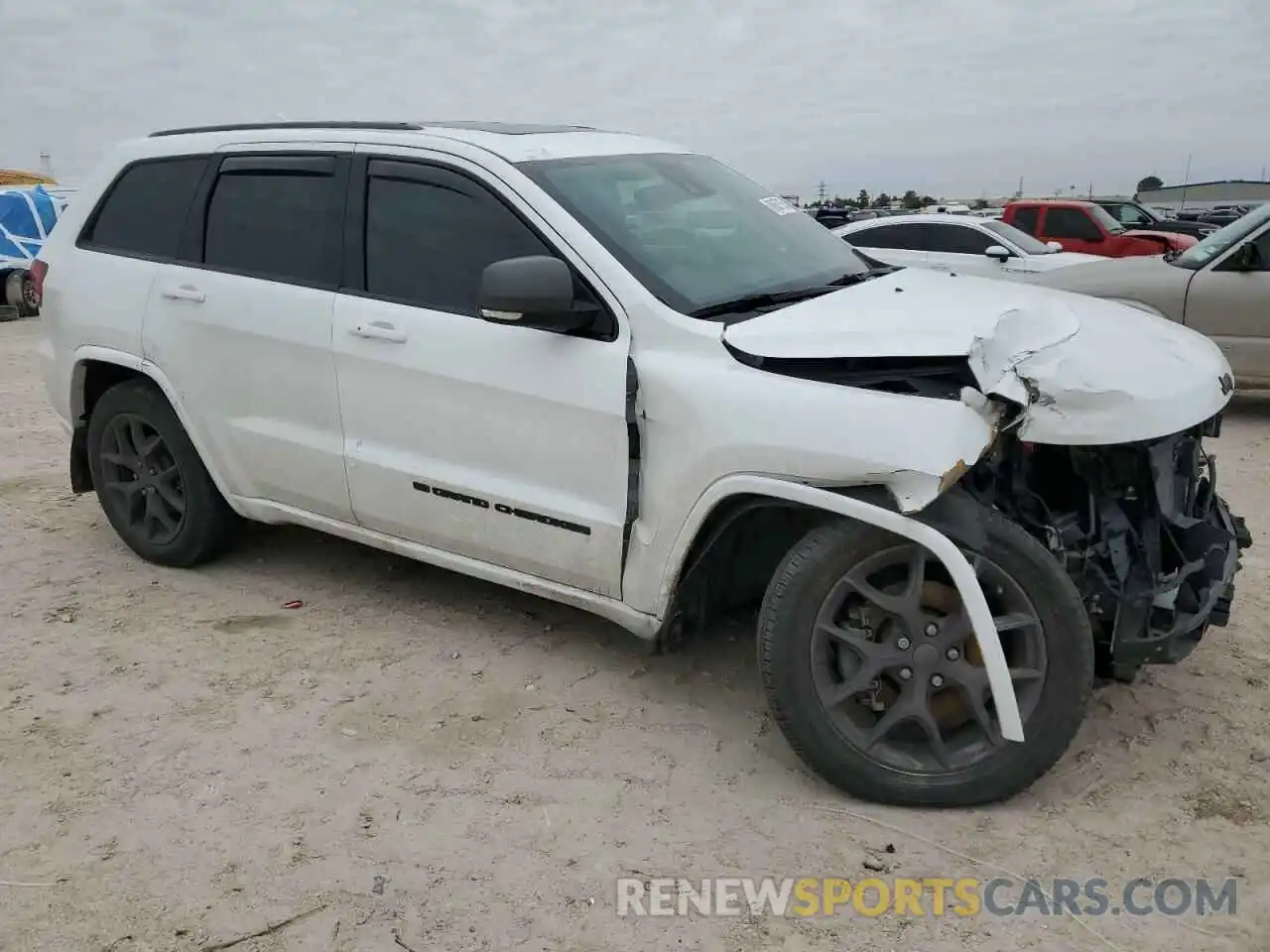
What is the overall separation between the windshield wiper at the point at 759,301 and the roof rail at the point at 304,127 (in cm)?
143

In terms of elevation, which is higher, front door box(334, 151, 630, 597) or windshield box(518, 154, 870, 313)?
windshield box(518, 154, 870, 313)

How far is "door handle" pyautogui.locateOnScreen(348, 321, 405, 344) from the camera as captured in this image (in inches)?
151

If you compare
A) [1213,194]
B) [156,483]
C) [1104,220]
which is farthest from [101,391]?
[1213,194]

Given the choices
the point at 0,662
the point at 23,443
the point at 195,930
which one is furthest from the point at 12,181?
the point at 195,930

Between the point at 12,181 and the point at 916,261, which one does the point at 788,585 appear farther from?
the point at 12,181

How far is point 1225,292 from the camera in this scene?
7785 mm

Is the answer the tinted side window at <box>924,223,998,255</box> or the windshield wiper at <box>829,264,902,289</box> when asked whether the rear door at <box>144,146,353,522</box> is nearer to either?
the windshield wiper at <box>829,264,902,289</box>

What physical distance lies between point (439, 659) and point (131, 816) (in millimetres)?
1215

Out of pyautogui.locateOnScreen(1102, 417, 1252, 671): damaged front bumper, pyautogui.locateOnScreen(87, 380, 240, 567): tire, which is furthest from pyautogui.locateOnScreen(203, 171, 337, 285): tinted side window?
pyautogui.locateOnScreen(1102, 417, 1252, 671): damaged front bumper

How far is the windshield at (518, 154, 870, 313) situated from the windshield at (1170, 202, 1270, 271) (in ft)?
16.0

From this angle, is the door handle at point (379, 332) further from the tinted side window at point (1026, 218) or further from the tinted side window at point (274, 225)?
the tinted side window at point (1026, 218)

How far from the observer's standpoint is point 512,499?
12.0 feet

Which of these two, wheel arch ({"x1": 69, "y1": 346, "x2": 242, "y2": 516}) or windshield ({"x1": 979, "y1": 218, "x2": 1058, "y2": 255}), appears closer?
wheel arch ({"x1": 69, "y1": 346, "x2": 242, "y2": 516})

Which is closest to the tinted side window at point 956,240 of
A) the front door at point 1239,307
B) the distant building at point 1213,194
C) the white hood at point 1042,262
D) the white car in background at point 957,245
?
the white car in background at point 957,245
